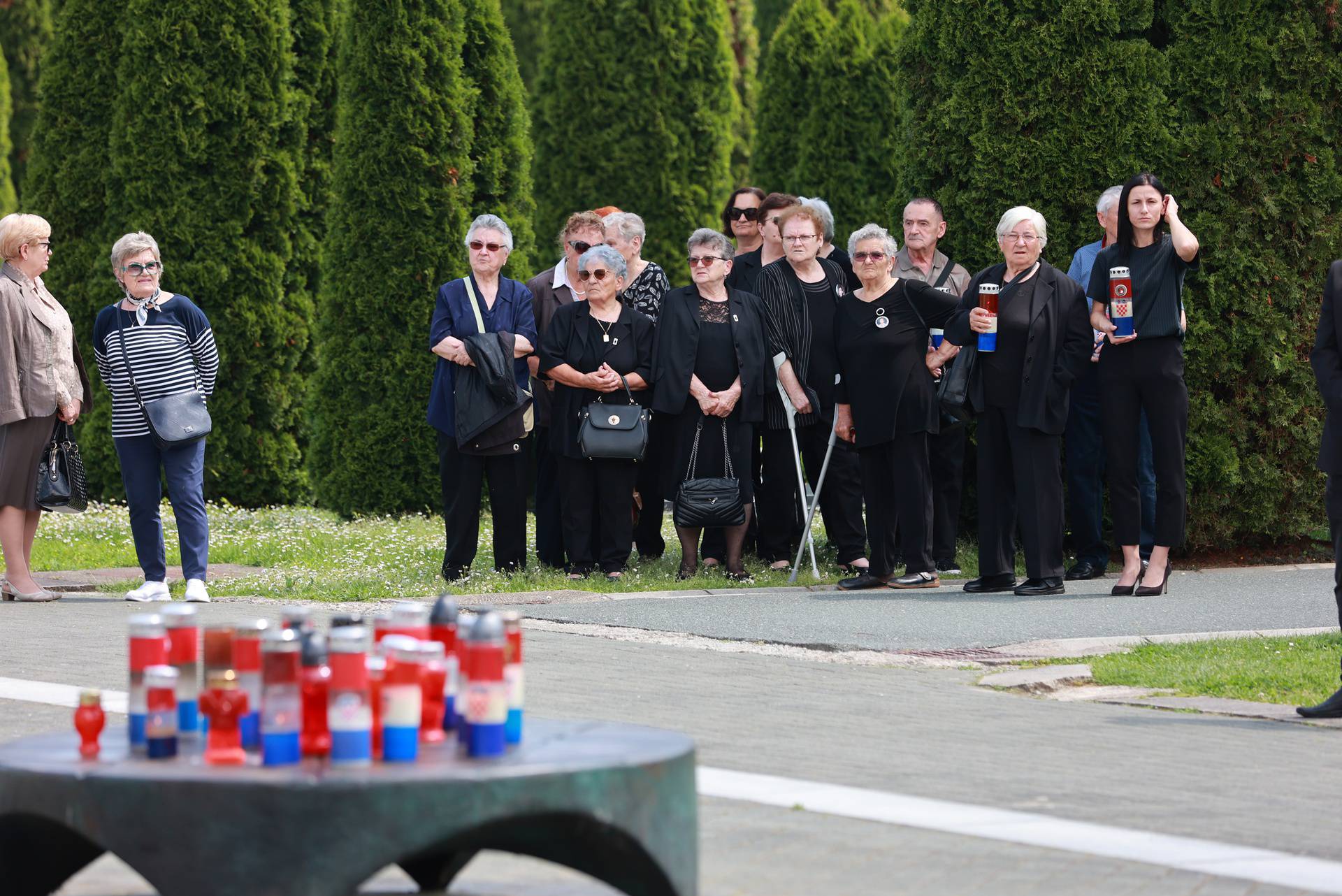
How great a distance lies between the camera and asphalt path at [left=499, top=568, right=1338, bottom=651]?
9422mm

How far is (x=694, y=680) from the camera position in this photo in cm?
813

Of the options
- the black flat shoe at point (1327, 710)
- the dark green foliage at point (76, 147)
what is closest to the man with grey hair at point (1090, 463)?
the black flat shoe at point (1327, 710)

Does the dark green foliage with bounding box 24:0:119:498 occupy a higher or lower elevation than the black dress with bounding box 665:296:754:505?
higher

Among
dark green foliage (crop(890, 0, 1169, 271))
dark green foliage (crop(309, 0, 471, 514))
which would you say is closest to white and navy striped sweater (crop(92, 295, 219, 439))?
dark green foliage (crop(890, 0, 1169, 271))

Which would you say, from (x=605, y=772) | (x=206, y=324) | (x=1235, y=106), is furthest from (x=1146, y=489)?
(x=605, y=772)

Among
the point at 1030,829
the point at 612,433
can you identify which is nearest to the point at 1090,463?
the point at 612,433

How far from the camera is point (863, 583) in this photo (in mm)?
11430

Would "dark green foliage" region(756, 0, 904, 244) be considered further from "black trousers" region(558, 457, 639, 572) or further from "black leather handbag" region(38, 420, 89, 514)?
"black leather handbag" region(38, 420, 89, 514)

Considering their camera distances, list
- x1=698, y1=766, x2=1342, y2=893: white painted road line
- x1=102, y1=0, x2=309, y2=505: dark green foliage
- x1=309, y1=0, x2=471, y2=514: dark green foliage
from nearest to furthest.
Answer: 1. x1=698, y1=766, x2=1342, y2=893: white painted road line
2. x1=309, y1=0, x2=471, y2=514: dark green foliage
3. x1=102, y1=0, x2=309, y2=505: dark green foliage

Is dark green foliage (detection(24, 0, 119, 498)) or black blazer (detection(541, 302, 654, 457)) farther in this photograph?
dark green foliage (detection(24, 0, 119, 498))

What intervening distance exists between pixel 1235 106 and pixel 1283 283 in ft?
3.98

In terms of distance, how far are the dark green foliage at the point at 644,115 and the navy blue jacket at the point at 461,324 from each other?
43.7 feet

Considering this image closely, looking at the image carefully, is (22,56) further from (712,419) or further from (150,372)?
(712,419)

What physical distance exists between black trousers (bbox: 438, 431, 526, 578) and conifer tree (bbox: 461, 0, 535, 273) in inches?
232
